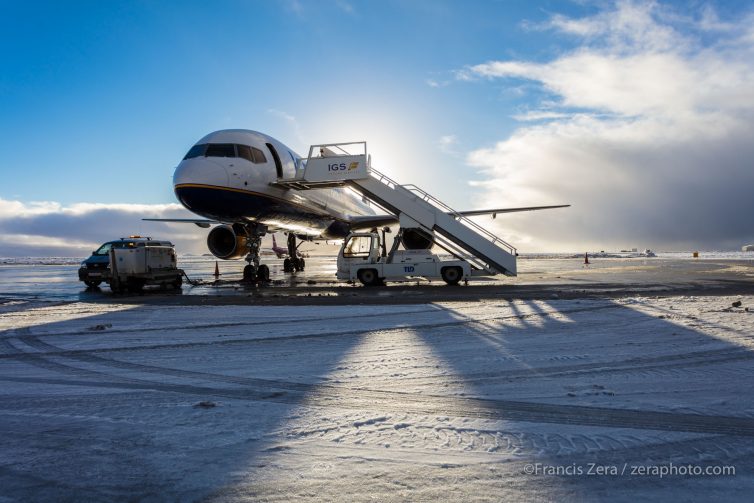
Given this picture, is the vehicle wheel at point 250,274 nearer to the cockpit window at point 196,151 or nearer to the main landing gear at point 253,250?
the main landing gear at point 253,250

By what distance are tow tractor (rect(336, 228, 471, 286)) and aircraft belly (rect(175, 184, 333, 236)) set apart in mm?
2657

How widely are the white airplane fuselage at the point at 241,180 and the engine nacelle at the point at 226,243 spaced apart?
1428 mm

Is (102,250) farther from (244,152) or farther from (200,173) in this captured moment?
(244,152)

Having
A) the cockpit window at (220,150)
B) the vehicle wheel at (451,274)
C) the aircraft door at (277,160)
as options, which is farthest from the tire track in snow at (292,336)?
the aircraft door at (277,160)

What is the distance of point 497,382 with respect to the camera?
4320 millimetres

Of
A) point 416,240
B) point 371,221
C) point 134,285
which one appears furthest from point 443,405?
point 371,221

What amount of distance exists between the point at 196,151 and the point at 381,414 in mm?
13818

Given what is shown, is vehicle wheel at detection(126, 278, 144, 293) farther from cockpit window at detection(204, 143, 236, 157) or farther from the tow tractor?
the tow tractor

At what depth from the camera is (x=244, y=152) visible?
1561 centimetres

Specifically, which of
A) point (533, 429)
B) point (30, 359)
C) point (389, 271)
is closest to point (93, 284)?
point (389, 271)

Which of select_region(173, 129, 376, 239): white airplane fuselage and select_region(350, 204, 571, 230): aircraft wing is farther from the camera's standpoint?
select_region(350, 204, 571, 230): aircraft wing

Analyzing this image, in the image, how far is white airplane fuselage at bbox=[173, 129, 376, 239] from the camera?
14.5m

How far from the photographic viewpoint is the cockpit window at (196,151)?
15.2m

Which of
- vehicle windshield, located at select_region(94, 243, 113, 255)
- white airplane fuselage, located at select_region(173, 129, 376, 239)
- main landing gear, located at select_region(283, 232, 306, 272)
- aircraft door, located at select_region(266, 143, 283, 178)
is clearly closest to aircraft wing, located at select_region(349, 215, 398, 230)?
white airplane fuselage, located at select_region(173, 129, 376, 239)
